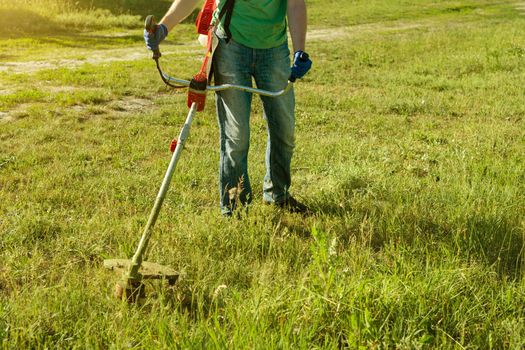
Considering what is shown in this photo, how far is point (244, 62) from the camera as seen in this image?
3.82 metres

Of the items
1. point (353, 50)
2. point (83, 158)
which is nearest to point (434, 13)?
point (353, 50)

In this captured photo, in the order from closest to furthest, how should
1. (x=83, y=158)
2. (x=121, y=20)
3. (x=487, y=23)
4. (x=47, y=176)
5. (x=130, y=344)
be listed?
(x=130, y=344) < (x=47, y=176) < (x=83, y=158) < (x=121, y=20) < (x=487, y=23)

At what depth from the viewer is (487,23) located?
22719mm

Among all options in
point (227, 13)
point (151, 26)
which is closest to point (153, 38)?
point (151, 26)

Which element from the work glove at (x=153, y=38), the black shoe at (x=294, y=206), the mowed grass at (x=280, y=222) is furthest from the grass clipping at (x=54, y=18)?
the work glove at (x=153, y=38)

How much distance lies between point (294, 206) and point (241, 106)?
0.90 metres

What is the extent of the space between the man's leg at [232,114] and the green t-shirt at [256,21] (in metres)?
0.08

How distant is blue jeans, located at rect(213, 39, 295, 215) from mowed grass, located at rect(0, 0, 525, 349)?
10.3 inches

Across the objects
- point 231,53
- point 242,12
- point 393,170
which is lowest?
point 393,170

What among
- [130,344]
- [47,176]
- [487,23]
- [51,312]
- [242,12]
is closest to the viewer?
[130,344]

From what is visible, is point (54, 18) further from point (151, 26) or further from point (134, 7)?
point (151, 26)

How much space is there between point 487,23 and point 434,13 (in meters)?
5.10

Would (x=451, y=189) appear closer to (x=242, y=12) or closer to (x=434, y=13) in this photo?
(x=242, y=12)

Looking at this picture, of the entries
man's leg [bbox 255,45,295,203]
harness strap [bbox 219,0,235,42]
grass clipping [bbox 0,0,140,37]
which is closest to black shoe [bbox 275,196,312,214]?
man's leg [bbox 255,45,295,203]
